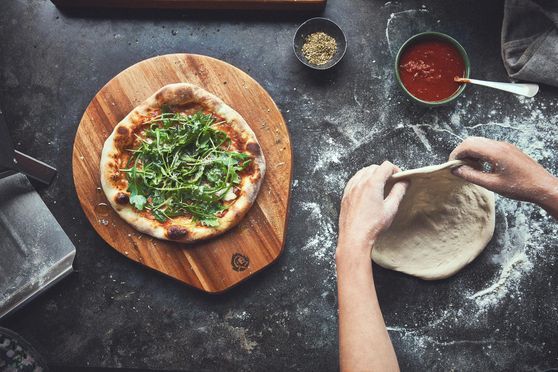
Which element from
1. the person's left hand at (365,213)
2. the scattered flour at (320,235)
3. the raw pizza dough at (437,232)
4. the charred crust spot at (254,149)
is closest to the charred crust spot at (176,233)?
the charred crust spot at (254,149)

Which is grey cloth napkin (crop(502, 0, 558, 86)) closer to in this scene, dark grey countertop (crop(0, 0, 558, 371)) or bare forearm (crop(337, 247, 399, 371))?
dark grey countertop (crop(0, 0, 558, 371))

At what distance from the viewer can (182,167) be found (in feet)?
10.8

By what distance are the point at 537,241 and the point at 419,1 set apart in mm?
1650

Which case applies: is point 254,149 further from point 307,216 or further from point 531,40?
point 531,40

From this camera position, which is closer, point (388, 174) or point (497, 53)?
point (388, 174)

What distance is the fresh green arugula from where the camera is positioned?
3.21 metres

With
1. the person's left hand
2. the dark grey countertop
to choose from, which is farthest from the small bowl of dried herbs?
the person's left hand

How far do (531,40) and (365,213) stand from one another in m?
1.66

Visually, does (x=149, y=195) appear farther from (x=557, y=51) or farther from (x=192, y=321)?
(x=557, y=51)

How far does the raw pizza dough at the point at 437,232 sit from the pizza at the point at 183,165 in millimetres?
855

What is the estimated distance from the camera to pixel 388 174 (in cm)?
267

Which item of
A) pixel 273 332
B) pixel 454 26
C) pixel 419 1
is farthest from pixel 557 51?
pixel 273 332

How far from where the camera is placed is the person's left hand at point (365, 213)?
8.33 ft

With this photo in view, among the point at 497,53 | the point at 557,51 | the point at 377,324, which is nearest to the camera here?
the point at 377,324
